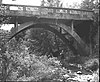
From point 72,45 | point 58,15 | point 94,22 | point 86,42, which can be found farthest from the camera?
point 72,45

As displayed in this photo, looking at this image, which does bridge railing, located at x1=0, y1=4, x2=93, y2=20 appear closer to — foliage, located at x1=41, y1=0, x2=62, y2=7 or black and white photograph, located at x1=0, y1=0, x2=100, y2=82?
black and white photograph, located at x1=0, y1=0, x2=100, y2=82

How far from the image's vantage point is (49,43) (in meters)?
19.9

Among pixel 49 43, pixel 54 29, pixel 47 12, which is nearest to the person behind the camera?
pixel 47 12

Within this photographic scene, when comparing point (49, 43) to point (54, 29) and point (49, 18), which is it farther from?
point (49, 18)

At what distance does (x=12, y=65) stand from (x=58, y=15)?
9.23 metres

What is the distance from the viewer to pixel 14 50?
18.0 feet

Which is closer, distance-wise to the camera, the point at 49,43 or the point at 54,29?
the point at 54,29

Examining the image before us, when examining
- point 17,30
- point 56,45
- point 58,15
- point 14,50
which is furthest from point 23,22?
point 14,50

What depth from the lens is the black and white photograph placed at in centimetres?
516

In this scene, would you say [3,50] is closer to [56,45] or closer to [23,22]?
[23,22]

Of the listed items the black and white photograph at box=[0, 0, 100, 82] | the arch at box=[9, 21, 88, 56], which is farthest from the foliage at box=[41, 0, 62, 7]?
the arch at box=[9, 21, 88, 56]

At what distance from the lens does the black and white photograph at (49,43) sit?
5.16m

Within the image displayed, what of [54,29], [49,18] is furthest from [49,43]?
[49,18]

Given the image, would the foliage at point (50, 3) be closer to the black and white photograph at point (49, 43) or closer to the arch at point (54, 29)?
the black and white photograph at point (49, 43)
